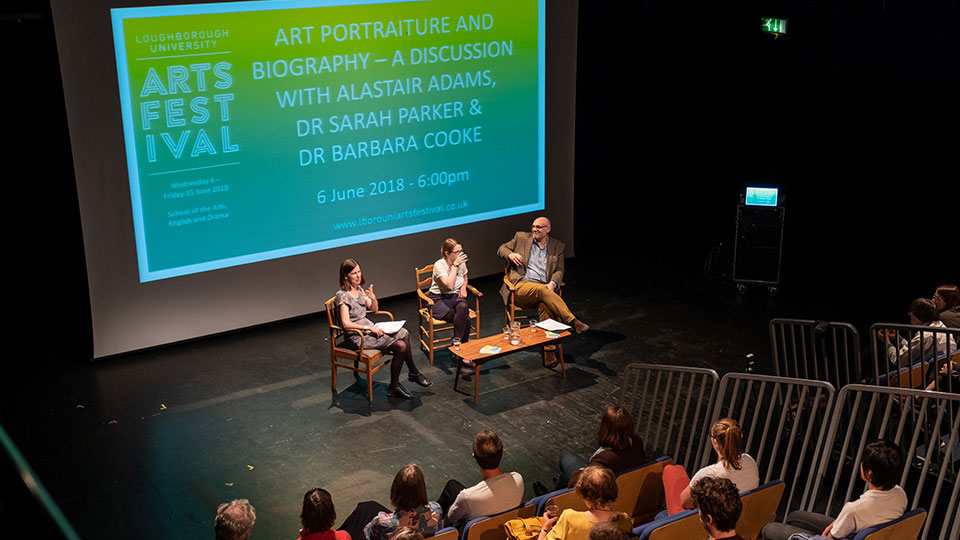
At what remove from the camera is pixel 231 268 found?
26.0ft

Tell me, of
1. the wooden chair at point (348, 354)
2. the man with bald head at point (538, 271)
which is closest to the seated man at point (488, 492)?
the wooden chair at point (348, 354)

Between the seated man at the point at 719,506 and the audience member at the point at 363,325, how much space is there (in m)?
3.50

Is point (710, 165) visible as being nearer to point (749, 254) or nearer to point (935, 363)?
point (749, 254)

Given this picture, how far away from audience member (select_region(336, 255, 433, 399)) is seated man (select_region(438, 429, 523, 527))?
8.07 feet

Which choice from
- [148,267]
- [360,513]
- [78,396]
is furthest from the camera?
[148,267]

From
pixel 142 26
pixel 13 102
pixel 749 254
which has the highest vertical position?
pixel 142 26

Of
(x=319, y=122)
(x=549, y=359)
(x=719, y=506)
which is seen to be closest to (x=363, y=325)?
(x=549, y=359)

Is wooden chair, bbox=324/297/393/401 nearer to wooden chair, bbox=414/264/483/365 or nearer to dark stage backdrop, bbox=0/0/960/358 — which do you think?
wooden chair, bbox=414/264/483/365

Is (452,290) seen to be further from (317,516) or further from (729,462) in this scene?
(317,516)

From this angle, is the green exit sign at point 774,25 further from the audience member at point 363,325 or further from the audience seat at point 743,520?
the audience seat at point 743,520

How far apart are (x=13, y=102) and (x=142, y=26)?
154cm

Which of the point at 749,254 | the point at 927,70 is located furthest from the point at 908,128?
the point at 749,254

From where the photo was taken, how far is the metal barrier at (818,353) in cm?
576

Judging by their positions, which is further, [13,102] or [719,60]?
[719,60]
